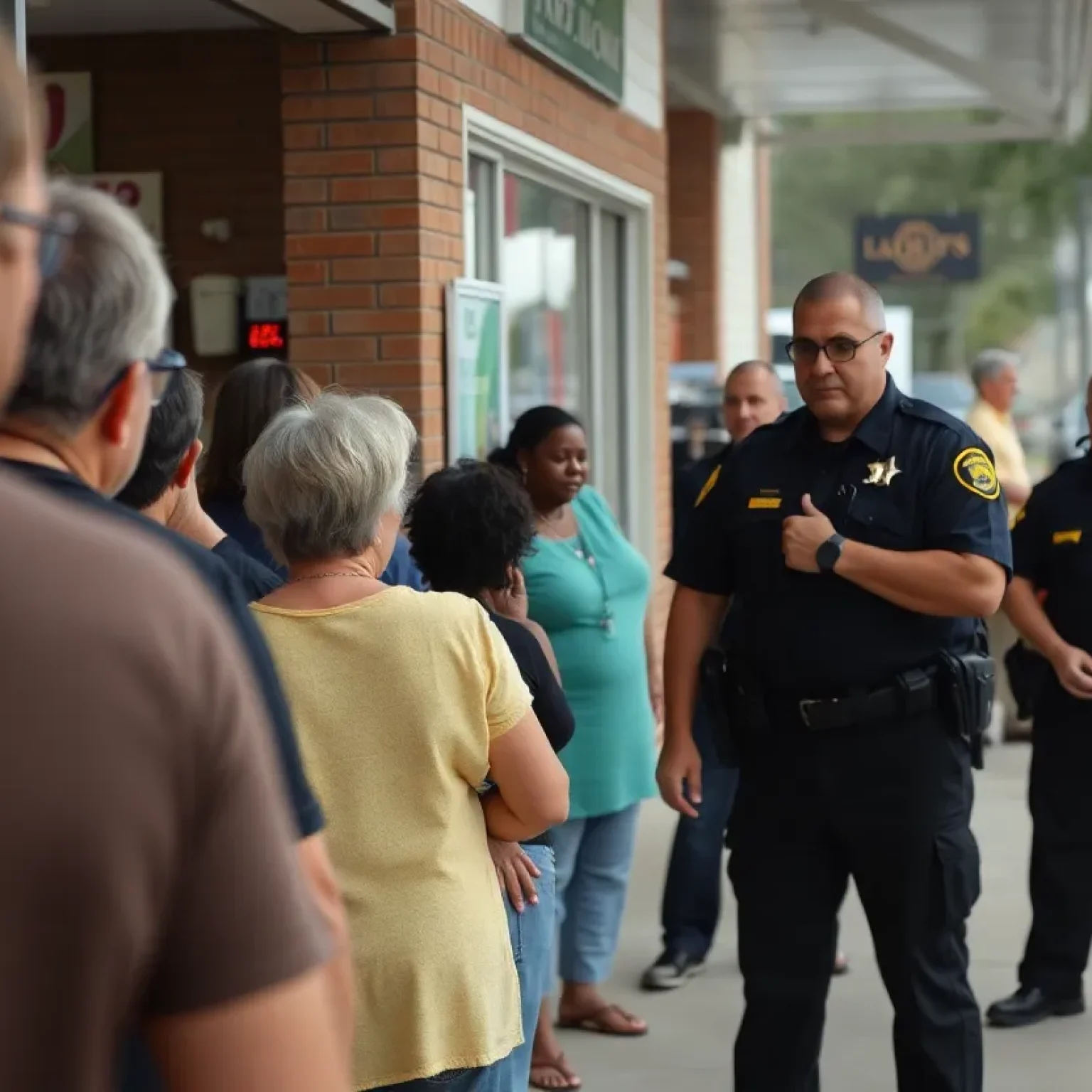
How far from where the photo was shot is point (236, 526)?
3990 mm

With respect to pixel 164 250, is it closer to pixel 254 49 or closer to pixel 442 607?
pixel 254 49

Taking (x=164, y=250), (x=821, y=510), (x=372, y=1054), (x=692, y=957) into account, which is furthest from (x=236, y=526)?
(x=164, y=250)

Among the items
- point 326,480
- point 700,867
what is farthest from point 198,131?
point 326,480

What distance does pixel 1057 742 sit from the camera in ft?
17.6

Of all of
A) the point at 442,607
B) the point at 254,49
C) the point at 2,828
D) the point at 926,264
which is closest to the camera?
the point at 2,828

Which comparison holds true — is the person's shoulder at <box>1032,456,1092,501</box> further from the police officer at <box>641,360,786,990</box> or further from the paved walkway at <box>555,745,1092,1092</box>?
the paved walkway at <box>555,745,1092,1092</box>

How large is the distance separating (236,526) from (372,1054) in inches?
58.7

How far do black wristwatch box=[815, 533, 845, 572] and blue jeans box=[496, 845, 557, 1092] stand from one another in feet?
3.08

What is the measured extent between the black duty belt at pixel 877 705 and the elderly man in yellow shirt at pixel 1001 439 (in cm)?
557

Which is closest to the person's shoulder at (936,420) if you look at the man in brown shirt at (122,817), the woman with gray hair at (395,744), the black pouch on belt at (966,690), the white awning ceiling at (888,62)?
the black pouch on belt at (966,690)

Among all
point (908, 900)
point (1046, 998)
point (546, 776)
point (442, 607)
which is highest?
point (442, 607)

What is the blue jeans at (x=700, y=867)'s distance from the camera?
18.7 feet

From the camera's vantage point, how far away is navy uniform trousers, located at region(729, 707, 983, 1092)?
12.7 ft

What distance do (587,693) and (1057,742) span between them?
143 cm
